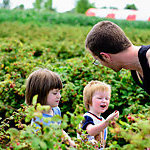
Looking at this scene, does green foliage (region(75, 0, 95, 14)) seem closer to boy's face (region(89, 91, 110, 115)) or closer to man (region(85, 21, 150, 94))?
boy's face (region(89, 91, 110, 115))

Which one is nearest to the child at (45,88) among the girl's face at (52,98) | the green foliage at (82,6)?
the girl's face at (52,98)

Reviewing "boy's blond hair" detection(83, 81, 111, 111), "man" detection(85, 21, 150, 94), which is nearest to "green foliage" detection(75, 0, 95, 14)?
"boy's blond hair" detection(83, 81, 111, 111)

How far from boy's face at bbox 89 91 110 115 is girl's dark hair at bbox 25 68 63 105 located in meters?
0.51

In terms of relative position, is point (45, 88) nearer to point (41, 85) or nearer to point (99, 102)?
point (41, 85)

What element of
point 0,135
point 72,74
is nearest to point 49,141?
point 0,135

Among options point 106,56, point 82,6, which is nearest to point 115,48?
point 106,56

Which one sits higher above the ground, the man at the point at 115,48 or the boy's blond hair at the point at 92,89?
the man at the point at 115,48

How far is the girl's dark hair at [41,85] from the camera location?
2.27 metres

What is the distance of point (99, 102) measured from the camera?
8.60 ft

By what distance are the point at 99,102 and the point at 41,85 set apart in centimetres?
71

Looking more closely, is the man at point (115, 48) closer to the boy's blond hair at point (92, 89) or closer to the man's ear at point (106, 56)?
the man's ear at point (106, 56)

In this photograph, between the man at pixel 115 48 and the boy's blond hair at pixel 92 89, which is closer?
the man at pixel 115 48

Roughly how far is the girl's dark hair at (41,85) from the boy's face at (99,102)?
0.51 meters

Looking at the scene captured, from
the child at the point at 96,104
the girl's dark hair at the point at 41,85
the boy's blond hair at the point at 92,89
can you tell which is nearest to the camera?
the girl's dark hair at the point at 41,85
